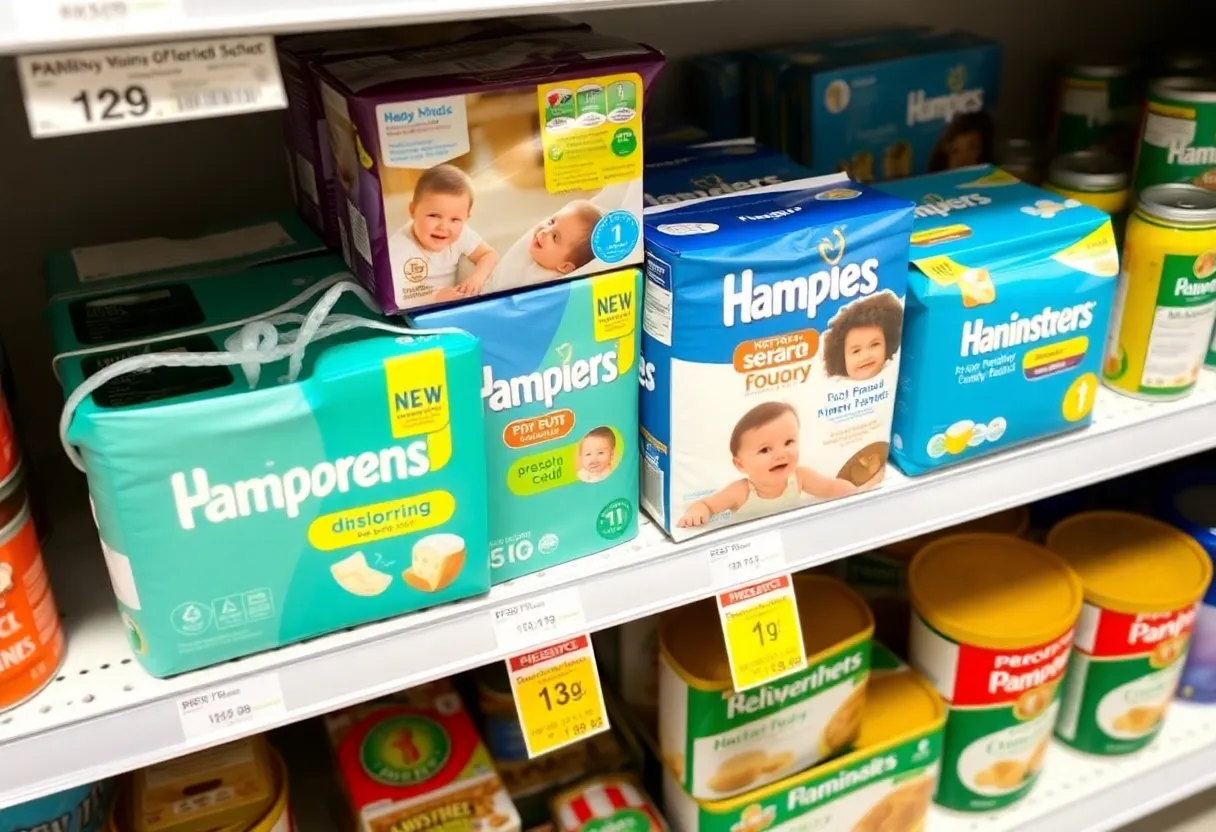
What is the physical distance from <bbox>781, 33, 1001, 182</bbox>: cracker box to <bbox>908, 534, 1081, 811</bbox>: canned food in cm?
48

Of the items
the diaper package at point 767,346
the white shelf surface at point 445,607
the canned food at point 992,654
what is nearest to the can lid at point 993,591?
the canned food at point 992,654

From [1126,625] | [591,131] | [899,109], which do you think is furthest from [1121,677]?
[591,131]

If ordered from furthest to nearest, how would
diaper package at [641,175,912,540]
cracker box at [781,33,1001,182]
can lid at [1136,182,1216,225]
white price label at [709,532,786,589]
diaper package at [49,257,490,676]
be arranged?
cracker box at [781,33,1001,182] → can lid at [1136,182,1216,225] → white price label at [709,532,786,589] → diaper package at [641,175,912,540] → diaper package at [49,257,490,676]

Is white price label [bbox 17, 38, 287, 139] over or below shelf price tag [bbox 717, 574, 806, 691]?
over

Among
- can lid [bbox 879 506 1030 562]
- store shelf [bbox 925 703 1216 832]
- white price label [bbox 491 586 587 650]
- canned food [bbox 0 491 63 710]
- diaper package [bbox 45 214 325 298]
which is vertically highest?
diaper package [bbox 45 214 325 298]

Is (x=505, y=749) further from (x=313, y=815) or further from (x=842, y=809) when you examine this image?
(x=842, y=809)

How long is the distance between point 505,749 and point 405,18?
89 centimetres

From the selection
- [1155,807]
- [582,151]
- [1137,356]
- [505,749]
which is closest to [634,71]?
[582,151]

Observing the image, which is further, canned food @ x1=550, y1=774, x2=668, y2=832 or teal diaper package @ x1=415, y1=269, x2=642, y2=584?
canned food @ x1=550, y1=774, x2=668, y2=832

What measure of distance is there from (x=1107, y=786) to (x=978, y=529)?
35cm

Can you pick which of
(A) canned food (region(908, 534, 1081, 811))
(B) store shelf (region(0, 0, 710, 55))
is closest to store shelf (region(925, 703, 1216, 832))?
(A) canned food (region(908, 534, 1081, 811))

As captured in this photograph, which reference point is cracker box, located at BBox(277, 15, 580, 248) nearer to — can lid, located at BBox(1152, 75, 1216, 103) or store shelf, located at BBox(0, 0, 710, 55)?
store shelf, located at BBox(0, 0, 710, 55)

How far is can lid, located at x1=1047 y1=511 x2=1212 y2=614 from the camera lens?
131 centimetres

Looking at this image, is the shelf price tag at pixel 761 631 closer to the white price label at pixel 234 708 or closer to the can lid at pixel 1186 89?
the white price label at pixel 234 708
